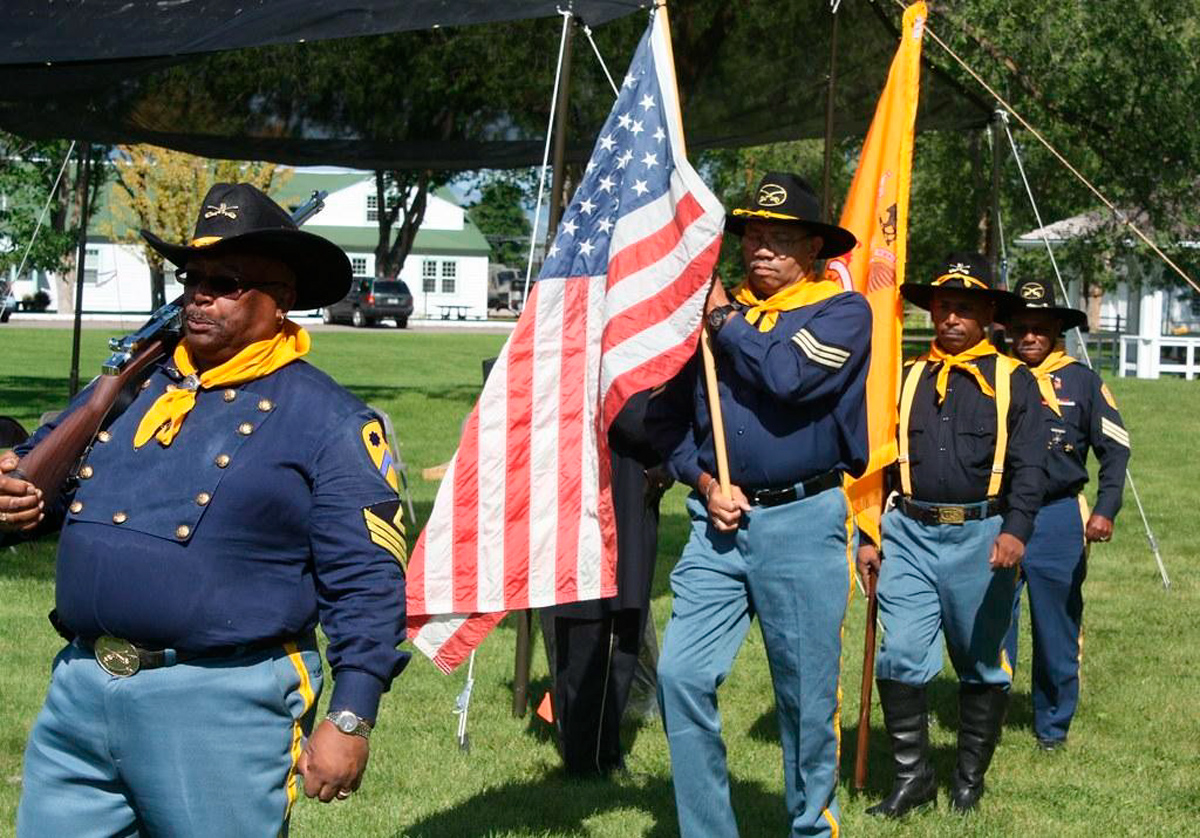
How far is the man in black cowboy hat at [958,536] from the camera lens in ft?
22.4

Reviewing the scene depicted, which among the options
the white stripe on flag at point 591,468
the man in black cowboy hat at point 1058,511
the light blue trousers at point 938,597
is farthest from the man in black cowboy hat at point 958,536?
the white stripe on flag at point 591,468

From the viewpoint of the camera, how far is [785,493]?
5500mm

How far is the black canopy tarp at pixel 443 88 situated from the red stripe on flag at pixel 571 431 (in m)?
3.45

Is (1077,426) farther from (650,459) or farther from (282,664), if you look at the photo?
(282,664)

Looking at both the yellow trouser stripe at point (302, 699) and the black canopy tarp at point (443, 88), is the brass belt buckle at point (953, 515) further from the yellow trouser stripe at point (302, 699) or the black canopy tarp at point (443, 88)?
the black canopy tarp at point (443, 88)

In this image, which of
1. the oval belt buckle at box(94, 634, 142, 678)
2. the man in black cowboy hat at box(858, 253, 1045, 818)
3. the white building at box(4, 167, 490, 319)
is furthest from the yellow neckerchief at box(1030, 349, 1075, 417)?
the white building at box(4, 167, 490, 319)

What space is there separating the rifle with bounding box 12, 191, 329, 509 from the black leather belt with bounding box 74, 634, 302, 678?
0.38m

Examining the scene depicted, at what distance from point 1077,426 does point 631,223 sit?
121 inches

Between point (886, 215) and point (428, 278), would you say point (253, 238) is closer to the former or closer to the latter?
point (886, 215)

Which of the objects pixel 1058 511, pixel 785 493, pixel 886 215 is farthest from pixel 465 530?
pixel 1058 511

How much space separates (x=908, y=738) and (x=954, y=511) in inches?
37.4

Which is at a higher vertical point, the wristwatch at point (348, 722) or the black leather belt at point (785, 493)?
the black leather belt at point (785, 493)

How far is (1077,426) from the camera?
8211 mm

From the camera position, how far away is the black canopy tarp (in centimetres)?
1033
